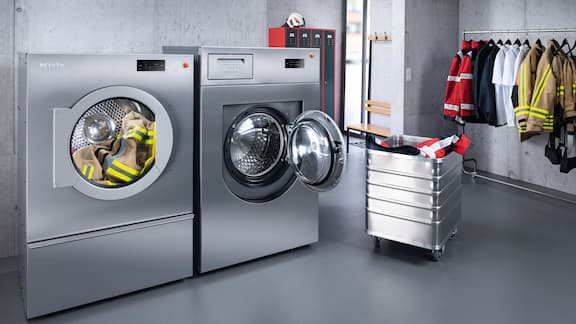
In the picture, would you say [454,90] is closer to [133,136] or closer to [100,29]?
[100,29]

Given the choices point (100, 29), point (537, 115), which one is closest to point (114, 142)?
point (100, 29)

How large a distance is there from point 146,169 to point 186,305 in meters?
0.71

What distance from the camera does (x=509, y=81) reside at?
4852mm

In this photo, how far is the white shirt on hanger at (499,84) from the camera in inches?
195

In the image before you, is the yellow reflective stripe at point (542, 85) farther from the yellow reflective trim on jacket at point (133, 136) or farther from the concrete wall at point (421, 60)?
the yellow reflective trim on jacket at point (133, 136)

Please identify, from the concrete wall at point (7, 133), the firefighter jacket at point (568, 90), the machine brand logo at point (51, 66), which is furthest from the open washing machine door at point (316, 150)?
the firefighter jacket at point (568, 90)

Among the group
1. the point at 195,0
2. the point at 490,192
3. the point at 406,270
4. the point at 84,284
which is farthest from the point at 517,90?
the point at 84,284

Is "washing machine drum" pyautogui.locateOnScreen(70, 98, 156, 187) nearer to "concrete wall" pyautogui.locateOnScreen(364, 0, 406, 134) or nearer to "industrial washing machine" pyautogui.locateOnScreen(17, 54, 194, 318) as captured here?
"industrial washing machine" pyautogui.locateOnScreen(17, 54, 194, 318)

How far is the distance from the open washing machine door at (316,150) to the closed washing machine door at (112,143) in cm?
71

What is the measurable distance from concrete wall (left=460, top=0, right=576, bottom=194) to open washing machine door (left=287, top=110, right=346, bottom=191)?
3.08 metres

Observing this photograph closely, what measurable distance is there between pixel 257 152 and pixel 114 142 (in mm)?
894

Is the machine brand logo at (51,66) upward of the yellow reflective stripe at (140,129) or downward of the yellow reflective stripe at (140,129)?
upward

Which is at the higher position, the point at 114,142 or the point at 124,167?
the point at 114,142

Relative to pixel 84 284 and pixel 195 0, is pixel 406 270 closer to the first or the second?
pixel 84 284
